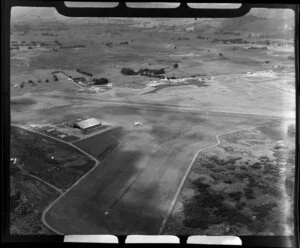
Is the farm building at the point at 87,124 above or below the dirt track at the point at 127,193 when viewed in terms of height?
above

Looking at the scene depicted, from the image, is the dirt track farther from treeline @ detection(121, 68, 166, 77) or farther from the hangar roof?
treeline @ detection(121, 68, 166, 77)

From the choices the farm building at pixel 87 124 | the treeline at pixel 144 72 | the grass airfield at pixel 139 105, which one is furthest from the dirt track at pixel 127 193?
the treeline at pixel 144 72

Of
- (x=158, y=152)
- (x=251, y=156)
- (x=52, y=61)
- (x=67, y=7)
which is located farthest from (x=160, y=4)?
(x=251, y=156)

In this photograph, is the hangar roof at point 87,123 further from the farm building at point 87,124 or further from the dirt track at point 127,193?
the dirt track at point 127,193

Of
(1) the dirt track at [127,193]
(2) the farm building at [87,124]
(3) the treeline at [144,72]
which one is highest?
(3) the treeline at [144,72]

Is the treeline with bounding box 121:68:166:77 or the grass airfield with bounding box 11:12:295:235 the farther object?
the treeline with bounding box 121:68:166:77

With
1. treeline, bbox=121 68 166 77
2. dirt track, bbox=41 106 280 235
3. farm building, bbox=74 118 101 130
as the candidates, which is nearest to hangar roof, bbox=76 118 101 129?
farm building, bbox=74 118 101 130

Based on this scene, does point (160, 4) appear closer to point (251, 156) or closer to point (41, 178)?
point (251, 156)

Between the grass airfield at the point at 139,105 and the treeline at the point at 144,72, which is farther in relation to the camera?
the treeline at the point at 144,72

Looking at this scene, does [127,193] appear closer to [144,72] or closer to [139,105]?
[139,105]

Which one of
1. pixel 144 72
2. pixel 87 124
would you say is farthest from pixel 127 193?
pixel 144 72
